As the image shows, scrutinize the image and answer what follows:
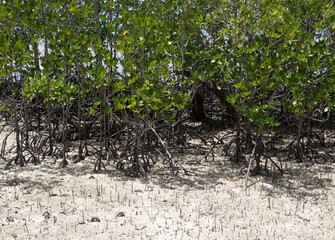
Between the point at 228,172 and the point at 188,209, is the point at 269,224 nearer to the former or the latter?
the point at 188,209

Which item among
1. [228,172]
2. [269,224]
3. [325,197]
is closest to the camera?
[269,224]

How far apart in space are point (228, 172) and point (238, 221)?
1686mm

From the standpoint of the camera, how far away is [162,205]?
4.50m

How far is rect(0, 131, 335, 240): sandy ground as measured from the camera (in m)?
3.92

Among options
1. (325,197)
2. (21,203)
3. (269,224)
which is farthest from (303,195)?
(21,203)

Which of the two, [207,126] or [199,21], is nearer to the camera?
[199,21]

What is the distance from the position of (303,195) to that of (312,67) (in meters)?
1.65

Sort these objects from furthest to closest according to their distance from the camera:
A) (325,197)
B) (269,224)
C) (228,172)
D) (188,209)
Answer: (228,172) → (325,197) → (188,209) → (269,224)

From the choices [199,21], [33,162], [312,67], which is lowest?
[33,162]

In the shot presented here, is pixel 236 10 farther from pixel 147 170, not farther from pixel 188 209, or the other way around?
pixel 188 209

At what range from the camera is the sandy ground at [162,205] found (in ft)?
12.9

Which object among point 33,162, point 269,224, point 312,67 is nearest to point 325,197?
point 269,224

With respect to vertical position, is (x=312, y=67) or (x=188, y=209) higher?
(x=312, y=67)

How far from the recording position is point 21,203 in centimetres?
443
